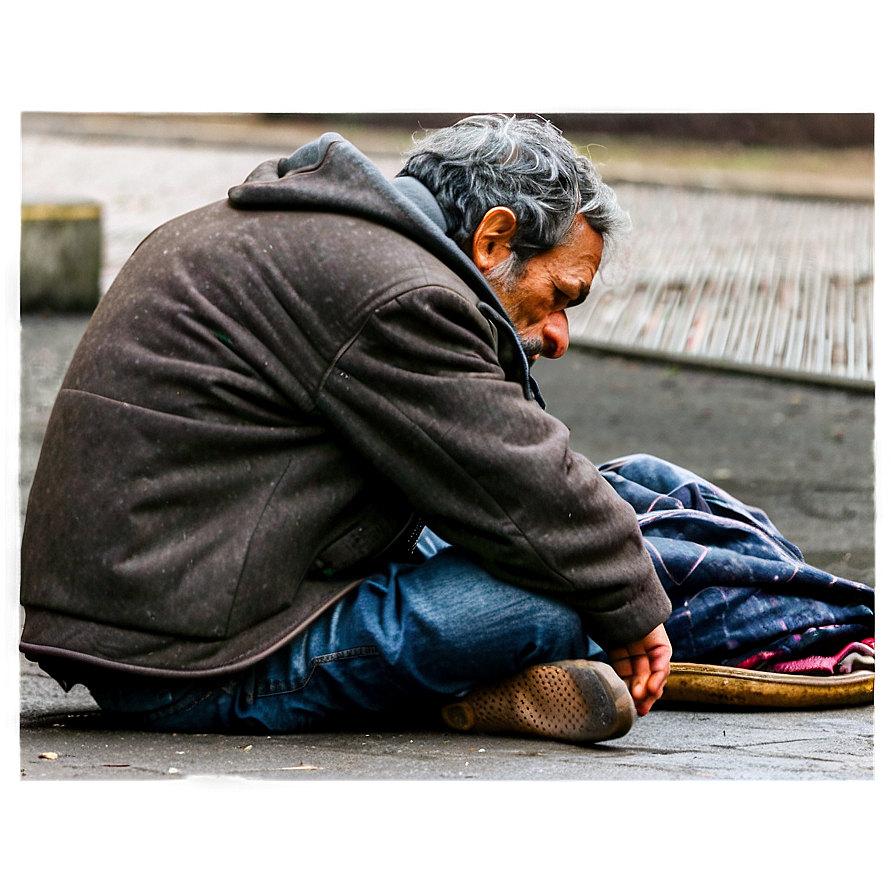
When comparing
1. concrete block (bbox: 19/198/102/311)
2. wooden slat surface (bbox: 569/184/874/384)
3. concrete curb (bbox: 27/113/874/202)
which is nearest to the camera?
wooden slat surface (bbox: 569/184/874/384)

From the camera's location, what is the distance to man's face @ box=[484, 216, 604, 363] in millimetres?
2598

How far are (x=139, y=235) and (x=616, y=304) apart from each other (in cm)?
380

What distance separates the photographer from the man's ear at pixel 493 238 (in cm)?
250

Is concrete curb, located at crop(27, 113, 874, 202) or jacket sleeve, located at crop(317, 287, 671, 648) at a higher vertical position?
jacket sleeve, located at crop(317, 287, 671, 648)

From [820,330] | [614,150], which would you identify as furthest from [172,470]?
[614,150]

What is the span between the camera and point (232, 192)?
239 cm

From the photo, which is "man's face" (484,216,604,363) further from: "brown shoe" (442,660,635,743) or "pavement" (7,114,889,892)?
"pavement" (7,114,889,892)

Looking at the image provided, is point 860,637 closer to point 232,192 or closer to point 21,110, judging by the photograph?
point 232,192

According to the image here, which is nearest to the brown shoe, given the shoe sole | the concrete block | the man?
the man

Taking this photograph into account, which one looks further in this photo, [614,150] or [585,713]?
[614,150]

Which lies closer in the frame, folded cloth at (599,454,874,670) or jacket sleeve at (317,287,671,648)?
jacket sleeve at (317,287,671,648)

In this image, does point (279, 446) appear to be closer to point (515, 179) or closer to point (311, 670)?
point (311, 670)

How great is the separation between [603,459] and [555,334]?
121 inches

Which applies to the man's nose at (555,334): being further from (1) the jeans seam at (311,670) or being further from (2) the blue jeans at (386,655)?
(1) the jeans seam at (311,670)
